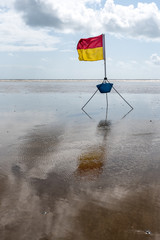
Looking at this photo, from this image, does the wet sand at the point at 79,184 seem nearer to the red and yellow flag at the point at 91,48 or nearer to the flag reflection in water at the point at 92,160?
the flag reflection in water at the point at 92,160

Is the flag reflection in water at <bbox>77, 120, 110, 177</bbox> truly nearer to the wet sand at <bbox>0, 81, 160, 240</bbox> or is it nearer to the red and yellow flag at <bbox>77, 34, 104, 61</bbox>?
the wet sand at <bbox>0, 81, 160, 240</bbox>

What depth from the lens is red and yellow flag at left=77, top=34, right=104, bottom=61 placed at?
47.6 feet

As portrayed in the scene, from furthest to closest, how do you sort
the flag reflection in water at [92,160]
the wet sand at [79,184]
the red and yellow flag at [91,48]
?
1. the red and yellow flag at [91,48]
2. the flag reflection in water at [92,160]
3. the wet sand at [79,184]

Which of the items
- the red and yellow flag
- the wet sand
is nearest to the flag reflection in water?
the wet sand

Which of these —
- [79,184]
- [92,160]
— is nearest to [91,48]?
[92,160]

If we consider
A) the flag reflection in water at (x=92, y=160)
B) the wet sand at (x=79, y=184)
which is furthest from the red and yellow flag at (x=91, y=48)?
the flag reflection in water at (x=92, y=160)

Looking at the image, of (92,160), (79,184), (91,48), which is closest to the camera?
(79,184)

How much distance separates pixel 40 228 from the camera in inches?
139

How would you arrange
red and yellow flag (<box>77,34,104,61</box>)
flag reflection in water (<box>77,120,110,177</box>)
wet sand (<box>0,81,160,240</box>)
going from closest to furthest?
wet sand (<box>0,81,160,240</box>) < flag reflection in water (<box>77,120,110,177</box>) < red and yellow flag (<box>77,34,104,61</box>)

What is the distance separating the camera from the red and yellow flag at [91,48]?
14.5 m

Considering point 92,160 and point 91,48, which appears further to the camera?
point 91,48

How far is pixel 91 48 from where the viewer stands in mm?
14648

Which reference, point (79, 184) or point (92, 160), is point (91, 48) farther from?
point (79, 184)

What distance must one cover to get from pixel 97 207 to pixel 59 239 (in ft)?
3.20
